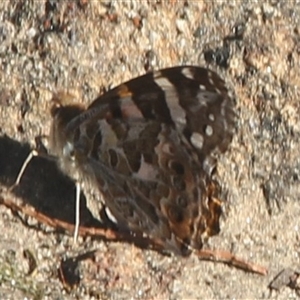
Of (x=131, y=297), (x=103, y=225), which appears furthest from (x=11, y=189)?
(x=131, y=297)

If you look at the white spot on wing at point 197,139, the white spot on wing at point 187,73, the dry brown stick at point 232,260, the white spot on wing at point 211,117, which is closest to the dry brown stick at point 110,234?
the dry brown stick at point 232,260

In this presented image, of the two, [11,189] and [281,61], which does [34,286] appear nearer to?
[11,189]

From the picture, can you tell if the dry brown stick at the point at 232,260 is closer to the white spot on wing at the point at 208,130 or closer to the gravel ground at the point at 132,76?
the gravel ground at the point at 132,76

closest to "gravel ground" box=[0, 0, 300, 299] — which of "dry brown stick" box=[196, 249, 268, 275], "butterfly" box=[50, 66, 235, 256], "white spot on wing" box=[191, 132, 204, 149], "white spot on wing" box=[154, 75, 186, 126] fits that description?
"dry brown stick" box=[196, 249, 268, 275]


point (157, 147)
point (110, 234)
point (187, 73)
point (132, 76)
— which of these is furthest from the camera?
point (132, 76)

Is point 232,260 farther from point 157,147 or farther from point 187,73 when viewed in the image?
point 187,73

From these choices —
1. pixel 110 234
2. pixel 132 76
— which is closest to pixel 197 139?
pixel 110 234

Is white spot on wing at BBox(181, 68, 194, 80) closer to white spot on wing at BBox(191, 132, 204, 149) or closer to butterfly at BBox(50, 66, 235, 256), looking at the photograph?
butterfly at BBox(50, 66, 235, 256)
